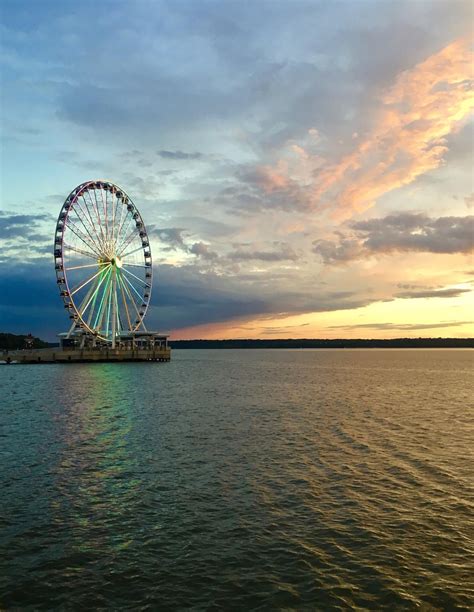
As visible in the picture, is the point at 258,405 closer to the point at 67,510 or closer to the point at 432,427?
the point at 432,427

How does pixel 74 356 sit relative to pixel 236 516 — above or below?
above

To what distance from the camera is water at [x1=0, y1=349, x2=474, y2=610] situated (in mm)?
12391

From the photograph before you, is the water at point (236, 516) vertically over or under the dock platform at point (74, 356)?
under

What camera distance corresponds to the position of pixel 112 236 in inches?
4163

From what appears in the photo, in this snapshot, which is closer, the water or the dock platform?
the water

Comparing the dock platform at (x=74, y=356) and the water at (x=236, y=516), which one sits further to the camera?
the dock platform at (x=74, y=356)

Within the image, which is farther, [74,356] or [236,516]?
[74,356]

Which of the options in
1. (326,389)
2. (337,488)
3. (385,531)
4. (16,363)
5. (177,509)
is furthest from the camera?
(16,363)

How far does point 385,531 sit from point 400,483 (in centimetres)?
572

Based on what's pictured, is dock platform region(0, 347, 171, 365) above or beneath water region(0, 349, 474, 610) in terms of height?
above

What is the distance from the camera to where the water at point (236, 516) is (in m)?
12.4

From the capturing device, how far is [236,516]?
17.3 m

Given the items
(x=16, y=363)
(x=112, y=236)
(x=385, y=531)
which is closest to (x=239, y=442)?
(x=385, y=531)

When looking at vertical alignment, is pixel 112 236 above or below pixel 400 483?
above
